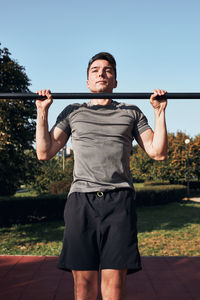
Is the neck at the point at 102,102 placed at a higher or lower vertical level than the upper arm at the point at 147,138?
higher

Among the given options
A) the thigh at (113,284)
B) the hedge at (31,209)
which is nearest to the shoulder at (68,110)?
the thigh at (113,284)

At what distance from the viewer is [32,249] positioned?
6.92 metres

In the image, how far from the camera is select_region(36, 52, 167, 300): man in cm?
175

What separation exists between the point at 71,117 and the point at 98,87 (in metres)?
0.26

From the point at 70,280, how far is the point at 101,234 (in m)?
2.49

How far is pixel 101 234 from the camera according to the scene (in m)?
1.77

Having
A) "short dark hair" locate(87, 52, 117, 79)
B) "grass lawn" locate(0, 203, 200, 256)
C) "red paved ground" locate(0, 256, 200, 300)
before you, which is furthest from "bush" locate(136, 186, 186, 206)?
"short dark hair" locate(87, 52, 117, 79)

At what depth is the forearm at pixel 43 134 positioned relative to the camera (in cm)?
189

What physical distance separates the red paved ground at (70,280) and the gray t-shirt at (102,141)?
2086 mm

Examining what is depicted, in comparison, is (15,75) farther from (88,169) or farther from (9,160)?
(88,169)

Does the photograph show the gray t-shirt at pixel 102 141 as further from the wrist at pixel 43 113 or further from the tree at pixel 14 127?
the tree at pixel 14 127

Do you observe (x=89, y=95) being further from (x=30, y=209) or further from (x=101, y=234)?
(x=30, y=209)

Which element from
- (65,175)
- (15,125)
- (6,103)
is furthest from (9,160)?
(65,175)

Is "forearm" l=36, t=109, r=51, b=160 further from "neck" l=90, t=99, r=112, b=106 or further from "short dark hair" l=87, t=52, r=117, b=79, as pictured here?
"short dark hair" l=87, t=52, r=117, b=79
